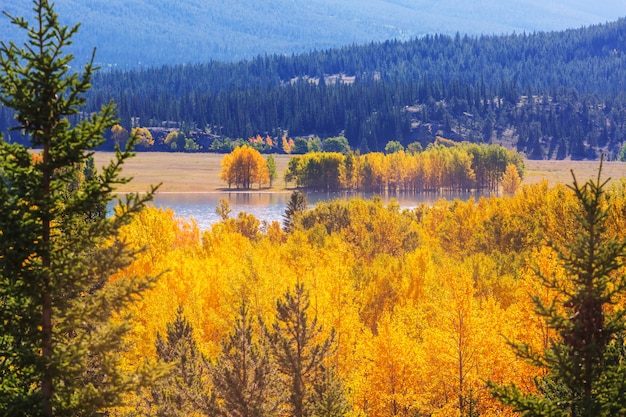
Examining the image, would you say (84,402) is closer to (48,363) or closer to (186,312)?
(48,363)

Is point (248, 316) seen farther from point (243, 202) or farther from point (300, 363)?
point (243, 202)

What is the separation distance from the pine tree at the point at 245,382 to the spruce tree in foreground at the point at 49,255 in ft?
27.5

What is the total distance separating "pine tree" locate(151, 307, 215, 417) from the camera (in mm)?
25703

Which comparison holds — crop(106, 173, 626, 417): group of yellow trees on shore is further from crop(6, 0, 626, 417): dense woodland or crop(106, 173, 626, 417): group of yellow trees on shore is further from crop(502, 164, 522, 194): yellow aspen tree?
crop(502, 164, 522, 194): yellow aspen tree

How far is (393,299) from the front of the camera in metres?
55.5

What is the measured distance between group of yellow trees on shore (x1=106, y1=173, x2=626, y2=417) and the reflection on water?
48540mm

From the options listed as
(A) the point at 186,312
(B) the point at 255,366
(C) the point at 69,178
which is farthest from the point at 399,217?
(C) the point at 69,178

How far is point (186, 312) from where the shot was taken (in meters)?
45.3

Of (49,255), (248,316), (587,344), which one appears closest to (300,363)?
(248,316)

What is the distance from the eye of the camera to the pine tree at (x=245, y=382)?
25.5 metres

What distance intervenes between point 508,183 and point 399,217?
399 feet

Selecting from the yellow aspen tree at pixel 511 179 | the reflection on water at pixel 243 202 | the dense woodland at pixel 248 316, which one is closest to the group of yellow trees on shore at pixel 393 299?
the dense woodland at pixel 248 316

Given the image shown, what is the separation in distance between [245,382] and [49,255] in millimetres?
10251

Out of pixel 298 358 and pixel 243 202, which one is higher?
pixel 298 358
